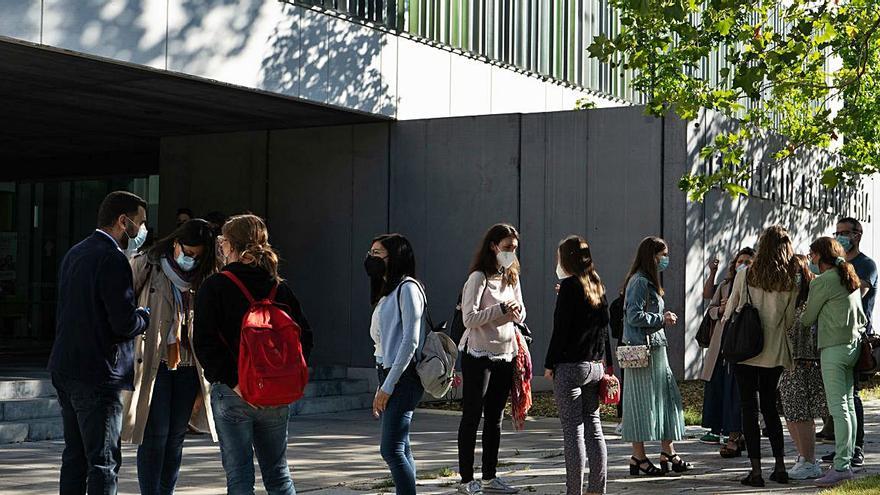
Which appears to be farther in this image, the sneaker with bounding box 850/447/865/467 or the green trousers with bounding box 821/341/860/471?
the sneaker with bounding box 850/447/865/467

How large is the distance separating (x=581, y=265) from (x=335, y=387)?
9.31 m

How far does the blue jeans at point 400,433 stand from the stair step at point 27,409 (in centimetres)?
720

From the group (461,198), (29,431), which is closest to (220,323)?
(29,431)

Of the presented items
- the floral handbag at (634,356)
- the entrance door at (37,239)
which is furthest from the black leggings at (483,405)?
the entrance door at (37,239)

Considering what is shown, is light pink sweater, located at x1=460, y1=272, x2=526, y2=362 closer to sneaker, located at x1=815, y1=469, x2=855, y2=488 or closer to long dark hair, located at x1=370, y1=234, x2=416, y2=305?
long dark hair, located at x1=370, y1=234, x2=416, y2=305

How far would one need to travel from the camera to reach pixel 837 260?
9781 millimetres

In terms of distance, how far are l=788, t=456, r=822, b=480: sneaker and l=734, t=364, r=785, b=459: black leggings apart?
1.12 ft

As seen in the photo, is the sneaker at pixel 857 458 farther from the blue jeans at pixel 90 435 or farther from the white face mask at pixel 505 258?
the blue jeans at pixel 90 435

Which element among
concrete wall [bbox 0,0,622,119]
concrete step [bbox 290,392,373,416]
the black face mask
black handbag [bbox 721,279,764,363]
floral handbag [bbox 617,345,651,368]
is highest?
concrete wall [bbox 0,0,622,119]

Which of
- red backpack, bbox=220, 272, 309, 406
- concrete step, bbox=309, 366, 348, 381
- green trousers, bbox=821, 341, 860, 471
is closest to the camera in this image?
red backpack, bbox=220, 272, 309, 406

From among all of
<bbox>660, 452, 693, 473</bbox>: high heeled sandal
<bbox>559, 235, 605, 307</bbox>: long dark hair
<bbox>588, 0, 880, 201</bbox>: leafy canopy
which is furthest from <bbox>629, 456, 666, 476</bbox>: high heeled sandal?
<bbox>588, 0, 880, 201</bbox>: leafy canopy

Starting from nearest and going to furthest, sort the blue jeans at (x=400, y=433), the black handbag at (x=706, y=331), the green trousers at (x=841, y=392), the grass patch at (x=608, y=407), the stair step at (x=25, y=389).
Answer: the blue jeans at (x=400, y=433) < the green trousers at (x=841, y=392) < the black handbag at (x=706, y=331) < the stair step at (x=25, y=389) < the grass patch at (x=608, y=407)

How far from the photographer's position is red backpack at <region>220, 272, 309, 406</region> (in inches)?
237

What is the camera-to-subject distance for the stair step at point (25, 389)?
45.8ft
